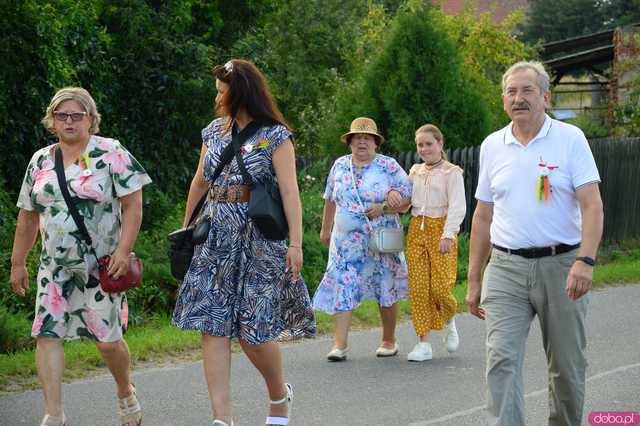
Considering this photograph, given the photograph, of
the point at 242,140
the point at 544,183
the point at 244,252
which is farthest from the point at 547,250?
the point at 242,140

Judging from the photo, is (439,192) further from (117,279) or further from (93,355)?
(117,279)

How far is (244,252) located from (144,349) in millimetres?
3303

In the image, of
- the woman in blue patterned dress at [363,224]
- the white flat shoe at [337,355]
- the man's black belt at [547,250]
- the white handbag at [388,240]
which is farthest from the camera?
the woman in blue patterned dress at [363,224]

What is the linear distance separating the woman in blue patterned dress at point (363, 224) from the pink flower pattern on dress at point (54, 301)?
10.9 ft

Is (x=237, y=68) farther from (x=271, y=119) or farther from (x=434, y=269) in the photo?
(x=434, y=269)

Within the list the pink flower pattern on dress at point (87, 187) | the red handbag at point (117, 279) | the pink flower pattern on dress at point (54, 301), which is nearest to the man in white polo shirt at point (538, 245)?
the red handbag at point (117, 279)

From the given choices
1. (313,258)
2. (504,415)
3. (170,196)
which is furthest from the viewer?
(170,196)

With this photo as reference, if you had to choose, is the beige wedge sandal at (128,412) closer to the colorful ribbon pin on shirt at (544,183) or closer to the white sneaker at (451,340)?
the colorful ribbon pin on shirt at (544,183)

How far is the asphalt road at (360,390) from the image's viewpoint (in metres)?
7.11

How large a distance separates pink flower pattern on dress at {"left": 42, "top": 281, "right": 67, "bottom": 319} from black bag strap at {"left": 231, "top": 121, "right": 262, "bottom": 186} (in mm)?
1191

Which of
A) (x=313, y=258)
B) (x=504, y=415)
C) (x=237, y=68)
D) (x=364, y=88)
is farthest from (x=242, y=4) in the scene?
(x=504, y=415)

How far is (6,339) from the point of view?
9.34m

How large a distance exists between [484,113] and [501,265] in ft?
35.8

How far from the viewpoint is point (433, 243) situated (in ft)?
31.5
